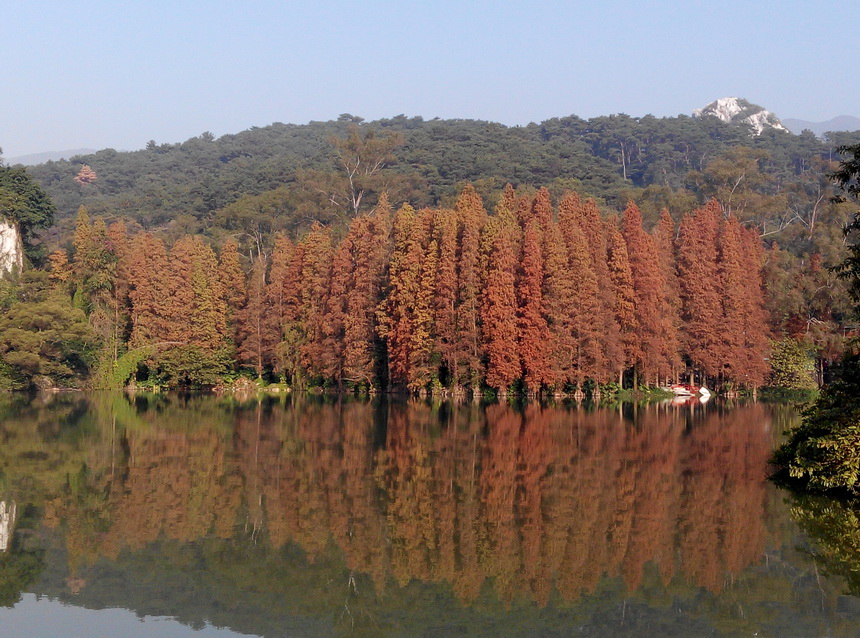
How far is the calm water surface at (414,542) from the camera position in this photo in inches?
453

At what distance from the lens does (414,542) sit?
14578 millimetres

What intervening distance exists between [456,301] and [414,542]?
36.2 metres

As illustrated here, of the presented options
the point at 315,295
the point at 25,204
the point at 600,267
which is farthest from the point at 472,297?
the point at 25,204

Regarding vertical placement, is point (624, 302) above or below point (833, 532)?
above

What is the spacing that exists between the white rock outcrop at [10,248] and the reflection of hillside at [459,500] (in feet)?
105

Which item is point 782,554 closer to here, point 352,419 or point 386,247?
point 352,419

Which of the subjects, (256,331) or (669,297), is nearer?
(669,297)

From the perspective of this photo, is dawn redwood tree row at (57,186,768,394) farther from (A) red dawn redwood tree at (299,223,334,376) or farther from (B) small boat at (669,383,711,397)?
(B) small boat at (669,383,711,397)

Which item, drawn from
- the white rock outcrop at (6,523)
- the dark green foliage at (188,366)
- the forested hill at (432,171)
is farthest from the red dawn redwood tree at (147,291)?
the white rock outcrop at (6,523)

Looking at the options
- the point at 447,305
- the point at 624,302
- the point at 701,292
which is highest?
the point at 701,292

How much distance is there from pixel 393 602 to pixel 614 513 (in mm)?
5803

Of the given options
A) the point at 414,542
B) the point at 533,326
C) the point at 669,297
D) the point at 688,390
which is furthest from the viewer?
the point at 669,297

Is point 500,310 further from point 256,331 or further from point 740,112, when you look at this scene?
point 740,112

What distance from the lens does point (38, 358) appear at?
5075cm
